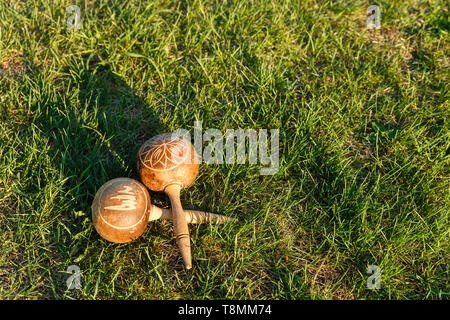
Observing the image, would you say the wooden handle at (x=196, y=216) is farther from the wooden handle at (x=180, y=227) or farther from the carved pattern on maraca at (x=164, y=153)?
the carved pattern on maraca at (x=164, y=153)

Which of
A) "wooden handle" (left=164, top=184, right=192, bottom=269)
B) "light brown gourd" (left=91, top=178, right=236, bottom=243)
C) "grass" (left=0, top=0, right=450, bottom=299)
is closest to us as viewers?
"light brown gourd" (left=91, top=178, right=236, bottom=243)

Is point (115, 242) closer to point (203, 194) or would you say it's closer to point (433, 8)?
point (203, 194)

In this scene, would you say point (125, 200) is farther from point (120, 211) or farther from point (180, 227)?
point (180, 227)

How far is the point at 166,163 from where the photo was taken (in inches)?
110

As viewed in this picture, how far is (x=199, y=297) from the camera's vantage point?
106 inches

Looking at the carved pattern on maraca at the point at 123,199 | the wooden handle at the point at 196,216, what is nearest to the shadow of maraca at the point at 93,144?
the wooden handle at the point at 196,216

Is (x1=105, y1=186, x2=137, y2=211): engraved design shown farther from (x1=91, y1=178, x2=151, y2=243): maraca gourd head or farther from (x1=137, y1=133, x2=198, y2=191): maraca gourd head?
(x1=137, y1=133, x2=198, y2=191): maraca gourd head

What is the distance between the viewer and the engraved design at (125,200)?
2588mm

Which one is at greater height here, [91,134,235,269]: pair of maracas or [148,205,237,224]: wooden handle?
[91,134,235,269]: pair of maracas

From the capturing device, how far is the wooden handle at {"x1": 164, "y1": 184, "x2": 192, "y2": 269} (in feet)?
8.85

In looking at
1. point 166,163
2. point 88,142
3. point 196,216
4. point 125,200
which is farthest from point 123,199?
point 88,142

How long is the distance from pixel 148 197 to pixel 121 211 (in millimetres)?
230

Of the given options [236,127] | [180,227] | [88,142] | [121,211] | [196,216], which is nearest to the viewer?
[121,211]

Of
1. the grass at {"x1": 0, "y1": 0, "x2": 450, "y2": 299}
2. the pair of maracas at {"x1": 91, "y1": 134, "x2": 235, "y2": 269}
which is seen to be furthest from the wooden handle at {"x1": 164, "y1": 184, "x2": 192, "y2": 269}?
the grass at {"x1": 0, "y1": 0, "x2": 450, "y2": 299}
